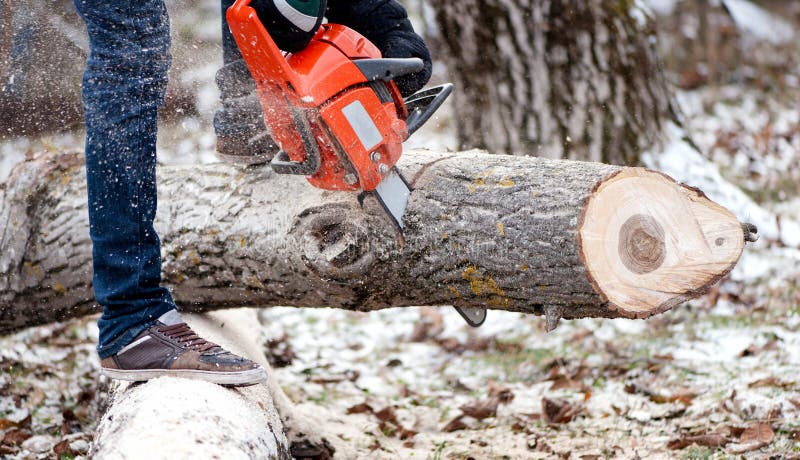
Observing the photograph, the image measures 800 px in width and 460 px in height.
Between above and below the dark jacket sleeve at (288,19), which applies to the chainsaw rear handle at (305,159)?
below

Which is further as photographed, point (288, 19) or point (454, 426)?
point (454, 426)

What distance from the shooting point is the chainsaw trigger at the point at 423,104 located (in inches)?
102

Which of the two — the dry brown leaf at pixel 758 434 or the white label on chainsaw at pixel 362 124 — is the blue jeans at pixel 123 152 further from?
the dry brown leaf at pixel 758 434

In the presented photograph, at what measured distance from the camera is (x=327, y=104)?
2305mm

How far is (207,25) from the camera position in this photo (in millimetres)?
3924

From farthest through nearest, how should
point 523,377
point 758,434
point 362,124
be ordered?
point 523,377, point 758,434, point 362,124

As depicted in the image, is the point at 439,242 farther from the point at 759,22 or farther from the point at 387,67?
the point at 759,22

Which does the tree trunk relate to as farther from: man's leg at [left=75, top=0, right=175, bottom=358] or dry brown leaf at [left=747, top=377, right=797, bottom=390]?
man's leg at [left=75, top=0, right=175, bottom=358]

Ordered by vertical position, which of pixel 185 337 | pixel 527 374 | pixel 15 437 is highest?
pixel 185 337

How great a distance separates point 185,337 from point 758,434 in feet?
6.14

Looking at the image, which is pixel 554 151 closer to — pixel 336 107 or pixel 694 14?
pixel 336 107

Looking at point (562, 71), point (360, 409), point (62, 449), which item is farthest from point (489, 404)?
point (562, 71)

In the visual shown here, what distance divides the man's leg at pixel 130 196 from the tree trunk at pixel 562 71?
2445 millimetres

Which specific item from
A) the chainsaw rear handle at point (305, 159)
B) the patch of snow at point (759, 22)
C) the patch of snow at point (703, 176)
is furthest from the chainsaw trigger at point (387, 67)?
the patch of snow at point (759, 22)
